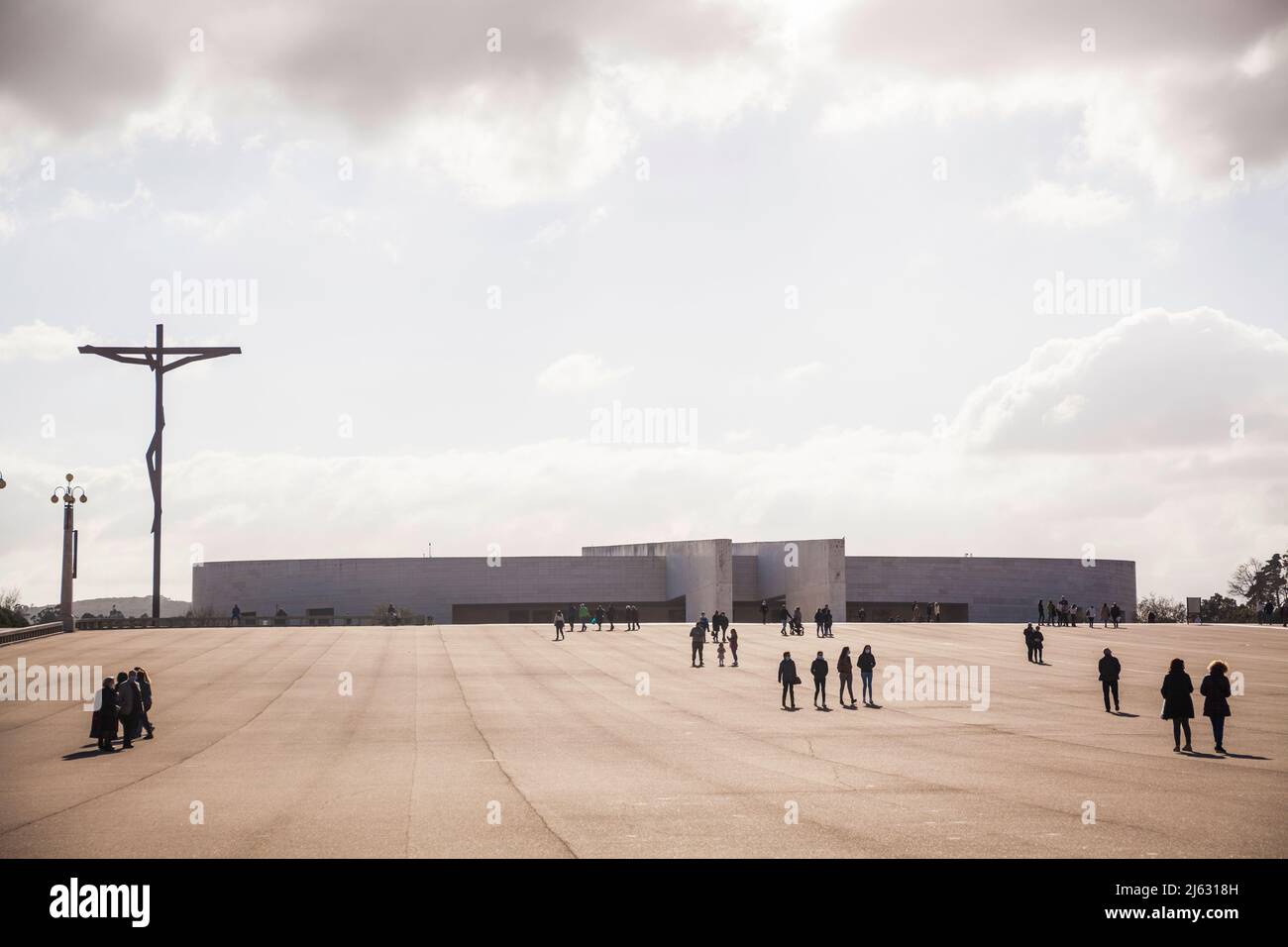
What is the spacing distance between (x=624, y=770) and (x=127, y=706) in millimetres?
10365

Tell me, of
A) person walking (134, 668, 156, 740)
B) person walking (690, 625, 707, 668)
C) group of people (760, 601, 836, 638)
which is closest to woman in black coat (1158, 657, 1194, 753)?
person walking (134, 668, 156, 740)

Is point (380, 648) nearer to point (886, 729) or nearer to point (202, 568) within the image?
point (886, 729)

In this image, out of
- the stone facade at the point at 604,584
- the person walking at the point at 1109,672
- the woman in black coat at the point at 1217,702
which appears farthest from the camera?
the stone facade at the point at 604,584

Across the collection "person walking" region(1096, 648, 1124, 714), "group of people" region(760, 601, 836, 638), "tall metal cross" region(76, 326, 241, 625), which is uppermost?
"tall metal cross" region(76, 326, 241, 625)

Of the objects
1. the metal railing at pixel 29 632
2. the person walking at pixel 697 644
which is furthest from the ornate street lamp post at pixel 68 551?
the person walking at pixel 697 644

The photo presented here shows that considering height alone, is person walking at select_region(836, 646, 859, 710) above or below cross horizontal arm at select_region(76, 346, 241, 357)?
below

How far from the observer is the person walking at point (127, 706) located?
22125 millimetres

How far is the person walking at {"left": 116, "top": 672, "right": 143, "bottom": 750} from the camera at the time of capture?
22.1 metres

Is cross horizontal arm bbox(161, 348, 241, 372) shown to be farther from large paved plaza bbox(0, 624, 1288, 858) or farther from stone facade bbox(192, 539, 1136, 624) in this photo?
stone facade bbox(192, 539, 1136, 624)

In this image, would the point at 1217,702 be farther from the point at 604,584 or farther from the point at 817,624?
the point at 604,584

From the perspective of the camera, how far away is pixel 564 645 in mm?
50375

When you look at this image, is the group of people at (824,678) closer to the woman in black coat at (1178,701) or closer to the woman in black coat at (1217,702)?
the woman in black coat at (1178,701)

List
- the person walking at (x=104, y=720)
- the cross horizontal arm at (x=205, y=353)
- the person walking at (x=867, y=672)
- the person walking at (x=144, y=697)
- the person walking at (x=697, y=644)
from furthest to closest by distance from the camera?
1. the cross horizontal arm at (x=205, y=353)
2. the person walking at (x=697, y=644)
3. the person walking at (x=867, y=672)
4. the person walking at (x=144, y=697)
5. the person walking at (x=104, y=720)

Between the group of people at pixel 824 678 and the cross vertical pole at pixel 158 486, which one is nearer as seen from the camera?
the group of people at pixel 824 678
